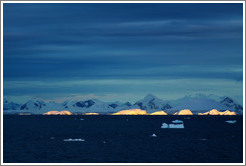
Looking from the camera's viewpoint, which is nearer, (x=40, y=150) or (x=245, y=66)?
(x=245, y=66)

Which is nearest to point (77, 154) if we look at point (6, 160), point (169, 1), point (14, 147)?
point (6, 160)

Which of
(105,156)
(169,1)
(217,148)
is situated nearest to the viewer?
(169,1)

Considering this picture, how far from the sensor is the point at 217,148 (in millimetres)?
75625

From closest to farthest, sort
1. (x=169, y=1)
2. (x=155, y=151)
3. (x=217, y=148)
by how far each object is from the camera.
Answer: (x=169, y=1) → (x=155, y=151) → (x=217, y=148)

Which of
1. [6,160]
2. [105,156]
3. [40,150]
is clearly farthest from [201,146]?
[6,160]

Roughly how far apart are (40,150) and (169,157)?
21776mm

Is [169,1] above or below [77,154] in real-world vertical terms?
above

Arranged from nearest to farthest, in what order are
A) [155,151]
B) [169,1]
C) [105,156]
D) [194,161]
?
[169,1] < [194,161] < [105,156] < [155,151]

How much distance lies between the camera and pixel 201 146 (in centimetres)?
7862

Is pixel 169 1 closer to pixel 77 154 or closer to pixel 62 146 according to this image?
pixel 77 154

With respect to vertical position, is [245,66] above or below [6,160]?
above

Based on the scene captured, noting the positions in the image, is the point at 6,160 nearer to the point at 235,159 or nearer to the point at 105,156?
the point at 105,156

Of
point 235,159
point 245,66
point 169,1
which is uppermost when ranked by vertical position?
point 169,1

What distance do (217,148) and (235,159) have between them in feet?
45.2
